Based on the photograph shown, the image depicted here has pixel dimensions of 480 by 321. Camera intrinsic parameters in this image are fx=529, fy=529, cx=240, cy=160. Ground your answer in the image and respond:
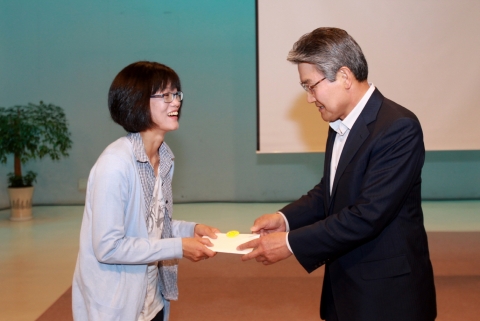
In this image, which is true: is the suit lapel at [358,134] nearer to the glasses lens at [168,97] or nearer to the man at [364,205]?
the man at [364,205]

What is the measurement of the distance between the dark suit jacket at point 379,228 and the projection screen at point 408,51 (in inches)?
156

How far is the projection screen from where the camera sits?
18.6ft

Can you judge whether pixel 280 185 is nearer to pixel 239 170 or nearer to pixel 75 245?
pixel 239 170

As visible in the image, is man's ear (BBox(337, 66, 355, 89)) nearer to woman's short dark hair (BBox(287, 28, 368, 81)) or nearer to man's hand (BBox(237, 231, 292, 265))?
woman's short dark hair (BBox(287, 28, 368, 81))

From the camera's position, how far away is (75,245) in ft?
17.5

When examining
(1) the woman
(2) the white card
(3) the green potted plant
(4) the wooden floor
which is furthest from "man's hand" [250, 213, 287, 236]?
(3) the green potted plant

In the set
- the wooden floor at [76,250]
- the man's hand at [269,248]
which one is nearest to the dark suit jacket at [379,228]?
the man's hand at [269,248]

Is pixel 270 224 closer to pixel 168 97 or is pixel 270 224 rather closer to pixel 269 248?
pixel 269 248

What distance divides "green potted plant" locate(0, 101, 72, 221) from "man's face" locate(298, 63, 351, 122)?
4866 mm

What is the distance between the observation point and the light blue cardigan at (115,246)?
1.74 meters

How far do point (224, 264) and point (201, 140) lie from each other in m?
2.69

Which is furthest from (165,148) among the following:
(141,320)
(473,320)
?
(473,320)

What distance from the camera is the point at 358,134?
6.22 ft

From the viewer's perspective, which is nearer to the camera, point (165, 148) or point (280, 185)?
point (165, 148)
